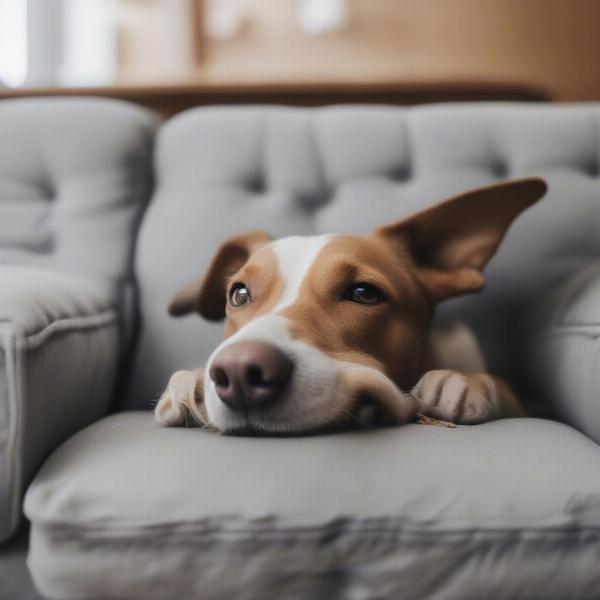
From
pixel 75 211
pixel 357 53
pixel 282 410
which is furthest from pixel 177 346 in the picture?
pixel 357 53

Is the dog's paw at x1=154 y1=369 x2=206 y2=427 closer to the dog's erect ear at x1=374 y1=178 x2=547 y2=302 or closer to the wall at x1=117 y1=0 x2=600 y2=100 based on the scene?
the dog's erect ear at x1=374 y1=178 x2=547 y2=302

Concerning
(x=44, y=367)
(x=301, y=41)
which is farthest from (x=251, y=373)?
(x=301, y=41)

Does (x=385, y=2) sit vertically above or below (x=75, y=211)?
above

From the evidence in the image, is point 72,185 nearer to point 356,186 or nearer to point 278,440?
point 356,186

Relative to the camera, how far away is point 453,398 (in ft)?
2.72

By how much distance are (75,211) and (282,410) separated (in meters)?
0.81

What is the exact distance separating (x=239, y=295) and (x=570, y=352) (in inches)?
19.4

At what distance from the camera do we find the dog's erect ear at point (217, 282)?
3.67 feet

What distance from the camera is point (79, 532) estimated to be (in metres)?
0.60

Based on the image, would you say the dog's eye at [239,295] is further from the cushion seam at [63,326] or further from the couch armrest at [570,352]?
the couch armrest at [570,352]

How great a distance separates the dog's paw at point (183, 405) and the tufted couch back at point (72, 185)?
19.3 inches

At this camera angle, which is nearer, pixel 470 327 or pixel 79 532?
pixel 79 532

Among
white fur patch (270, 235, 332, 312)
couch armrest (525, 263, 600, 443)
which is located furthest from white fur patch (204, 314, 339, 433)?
couch armrest (525, 263, 600, 443)

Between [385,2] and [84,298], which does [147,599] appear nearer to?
[84,298]
